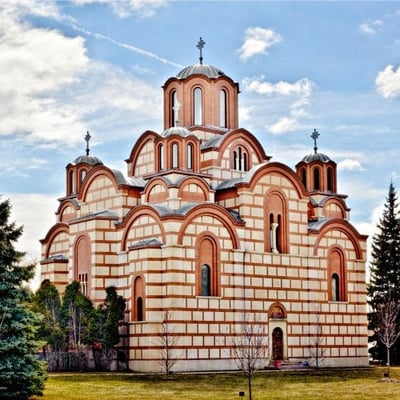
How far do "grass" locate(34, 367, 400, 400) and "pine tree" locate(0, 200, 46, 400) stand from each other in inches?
95.5

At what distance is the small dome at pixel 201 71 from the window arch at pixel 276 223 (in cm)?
852

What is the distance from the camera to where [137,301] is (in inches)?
1742

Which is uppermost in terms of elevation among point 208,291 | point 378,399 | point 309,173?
point 309,173

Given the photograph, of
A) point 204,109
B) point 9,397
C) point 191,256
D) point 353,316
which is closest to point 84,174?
point 204,109

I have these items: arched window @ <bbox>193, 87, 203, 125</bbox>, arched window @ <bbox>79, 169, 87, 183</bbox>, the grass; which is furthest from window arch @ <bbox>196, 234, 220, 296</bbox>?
arched window @ <bbox>79, 169, 87, 183</bbox>

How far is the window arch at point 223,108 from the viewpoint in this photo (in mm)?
51531

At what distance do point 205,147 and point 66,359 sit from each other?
46.6 feet

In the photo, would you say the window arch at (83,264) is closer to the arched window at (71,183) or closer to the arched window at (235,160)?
the arched window at (71,183)

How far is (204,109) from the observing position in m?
50.8

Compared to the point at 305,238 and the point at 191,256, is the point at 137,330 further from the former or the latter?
the point at 305,238

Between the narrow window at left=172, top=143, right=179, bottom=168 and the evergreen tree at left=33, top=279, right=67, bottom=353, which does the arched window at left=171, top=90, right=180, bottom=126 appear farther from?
the evergreen tree at left=33, top=279, right=67, bottom=353

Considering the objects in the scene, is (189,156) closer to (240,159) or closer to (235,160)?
(235,160)

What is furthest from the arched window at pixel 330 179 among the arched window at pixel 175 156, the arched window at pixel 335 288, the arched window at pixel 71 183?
the arched window at pixel 71 183

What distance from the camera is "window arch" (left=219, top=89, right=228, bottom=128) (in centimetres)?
5153
